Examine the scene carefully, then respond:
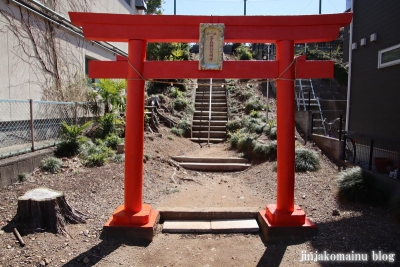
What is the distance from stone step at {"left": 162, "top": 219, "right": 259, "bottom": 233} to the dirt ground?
0.10 metres

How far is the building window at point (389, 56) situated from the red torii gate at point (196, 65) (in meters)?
3.75

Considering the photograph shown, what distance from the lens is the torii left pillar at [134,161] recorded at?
12.5 feet

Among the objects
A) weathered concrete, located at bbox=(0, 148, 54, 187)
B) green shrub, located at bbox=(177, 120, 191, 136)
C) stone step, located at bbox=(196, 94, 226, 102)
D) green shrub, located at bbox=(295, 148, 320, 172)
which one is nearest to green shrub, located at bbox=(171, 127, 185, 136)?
Result: green shrub, located at bbox=(177, 120, 191, 136)

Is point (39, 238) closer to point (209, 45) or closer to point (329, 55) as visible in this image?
point (209, 45)

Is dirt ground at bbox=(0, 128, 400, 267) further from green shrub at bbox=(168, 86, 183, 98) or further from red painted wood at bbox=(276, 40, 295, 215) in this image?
green shrub at bbox=(168, 86, 183, 98)

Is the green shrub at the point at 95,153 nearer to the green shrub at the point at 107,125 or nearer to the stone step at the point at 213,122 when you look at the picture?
the green shrub at the point at 107,125

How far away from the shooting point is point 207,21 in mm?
3764

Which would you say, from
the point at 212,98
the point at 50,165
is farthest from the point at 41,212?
the point at 212,98

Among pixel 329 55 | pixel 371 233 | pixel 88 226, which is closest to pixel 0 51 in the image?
pixel 88 226

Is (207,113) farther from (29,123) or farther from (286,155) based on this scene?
(286,155)

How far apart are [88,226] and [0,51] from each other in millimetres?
4490

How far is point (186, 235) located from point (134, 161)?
1.30 m

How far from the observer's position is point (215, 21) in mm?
3758

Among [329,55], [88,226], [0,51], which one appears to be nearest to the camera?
[88,226]
